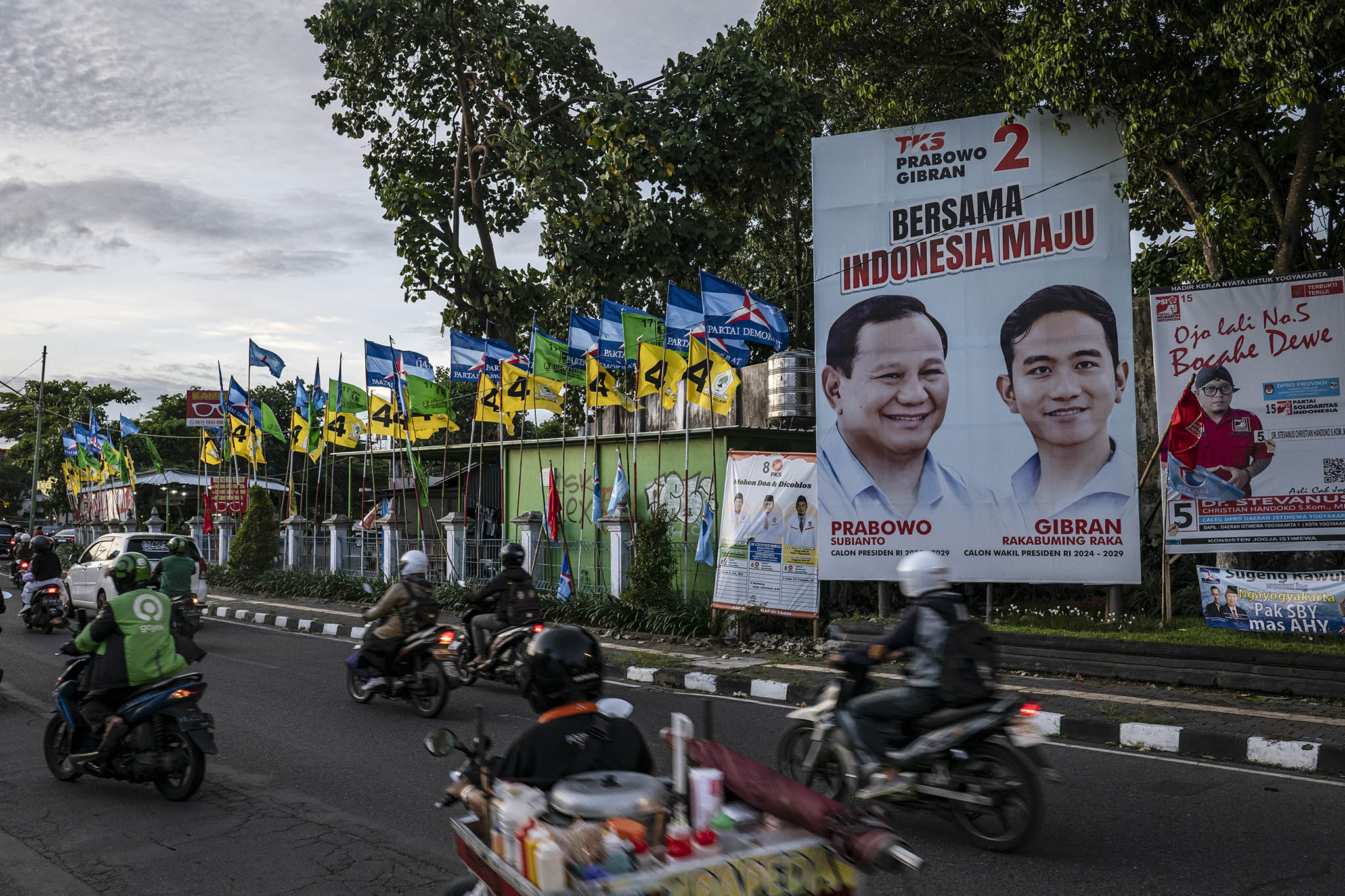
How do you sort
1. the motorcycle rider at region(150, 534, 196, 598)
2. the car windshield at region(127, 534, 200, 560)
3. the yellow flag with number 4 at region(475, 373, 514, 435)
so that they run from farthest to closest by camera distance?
the yellow flag with number 4 at region(475, 373, 514, 435)
the car windshield at region(127, 534, 200, 560)
the motorcycle rider at region(150, 534, 196, 598)

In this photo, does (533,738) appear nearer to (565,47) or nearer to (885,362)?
(885,362)

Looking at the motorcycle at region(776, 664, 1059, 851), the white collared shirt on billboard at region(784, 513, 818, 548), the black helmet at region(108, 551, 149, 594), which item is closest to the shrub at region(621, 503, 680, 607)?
the white collared shirt on billboard at region(784, 513, 818, 548)

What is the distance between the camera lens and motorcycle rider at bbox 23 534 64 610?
15.0m

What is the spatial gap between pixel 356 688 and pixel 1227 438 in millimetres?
9056

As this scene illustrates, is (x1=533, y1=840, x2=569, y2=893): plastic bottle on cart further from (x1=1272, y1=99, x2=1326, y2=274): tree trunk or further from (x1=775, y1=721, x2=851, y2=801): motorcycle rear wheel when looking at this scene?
(x1=1272, y1=99, x2=1326, y2=274): tree trunk

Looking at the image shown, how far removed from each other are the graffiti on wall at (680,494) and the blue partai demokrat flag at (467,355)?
361 cm

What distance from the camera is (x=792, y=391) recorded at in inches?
594

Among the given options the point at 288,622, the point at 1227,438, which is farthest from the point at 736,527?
the point at 288,622

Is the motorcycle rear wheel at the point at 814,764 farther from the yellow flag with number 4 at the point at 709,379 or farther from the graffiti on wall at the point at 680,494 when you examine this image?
the graffiti on wall at the point at 680,494

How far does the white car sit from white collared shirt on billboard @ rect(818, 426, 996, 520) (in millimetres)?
10101

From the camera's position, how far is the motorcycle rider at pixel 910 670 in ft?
17.9

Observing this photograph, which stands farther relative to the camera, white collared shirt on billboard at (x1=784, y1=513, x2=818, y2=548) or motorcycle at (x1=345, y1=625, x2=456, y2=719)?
white collared shirt on billboard at (x1=784, y1=513, x2=818, y2=548)

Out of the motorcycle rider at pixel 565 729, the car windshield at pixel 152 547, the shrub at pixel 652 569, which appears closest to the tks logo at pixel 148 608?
the motorcycle rider at pixel 565 729

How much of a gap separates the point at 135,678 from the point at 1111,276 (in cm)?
996
